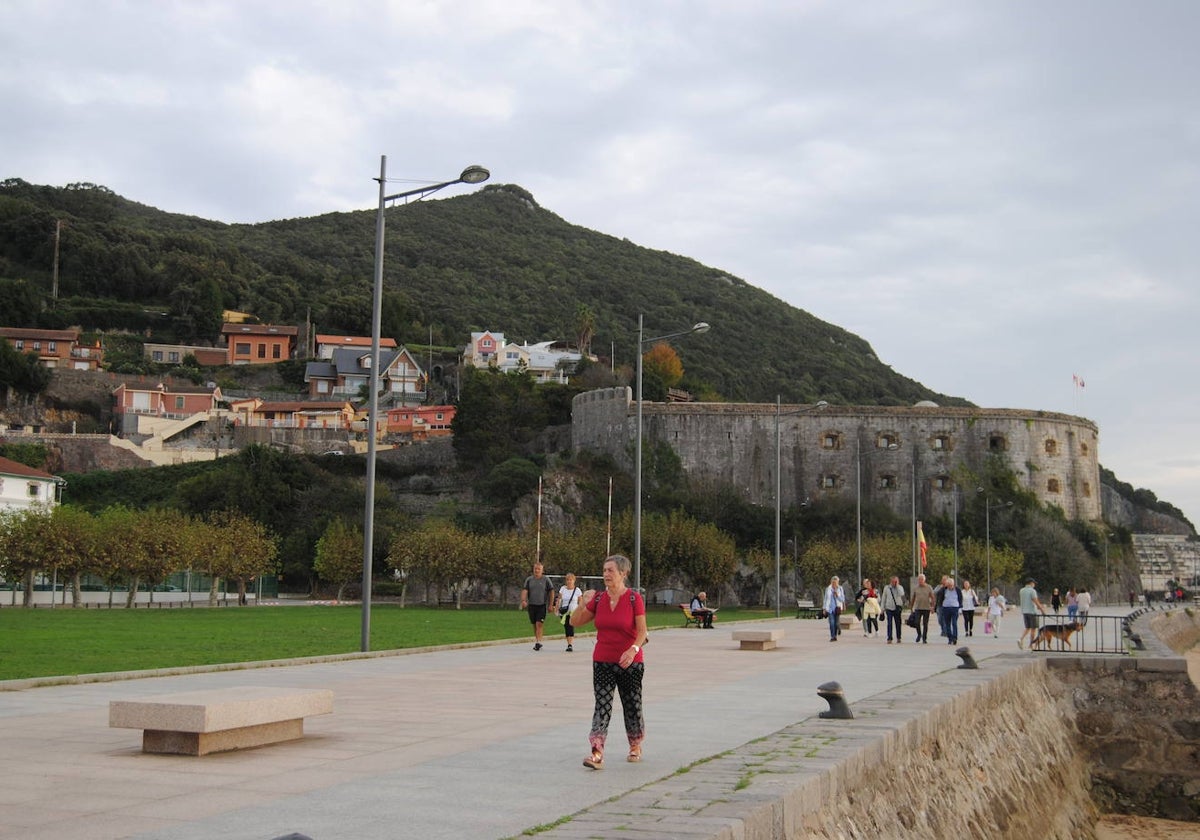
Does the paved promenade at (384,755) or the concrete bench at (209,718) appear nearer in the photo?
the paved promenade at (384,755)

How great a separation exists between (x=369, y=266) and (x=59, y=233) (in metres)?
44.6

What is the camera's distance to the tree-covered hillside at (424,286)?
125750mm

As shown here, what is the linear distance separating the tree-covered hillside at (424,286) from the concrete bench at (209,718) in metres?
104

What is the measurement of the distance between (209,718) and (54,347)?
351 ft

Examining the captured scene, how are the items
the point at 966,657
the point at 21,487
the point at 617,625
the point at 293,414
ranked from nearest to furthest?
the point at 617,625, the point at 966,657, the point at 21,487, the point at 293,414

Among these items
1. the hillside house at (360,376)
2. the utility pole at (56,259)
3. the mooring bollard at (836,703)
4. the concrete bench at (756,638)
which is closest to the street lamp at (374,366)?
the concrete bench at (756,638)

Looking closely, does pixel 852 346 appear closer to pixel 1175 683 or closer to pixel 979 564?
pixel 979 564

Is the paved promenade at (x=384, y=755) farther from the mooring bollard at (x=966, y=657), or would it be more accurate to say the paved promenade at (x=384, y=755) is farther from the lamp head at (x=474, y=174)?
the lamp head at (x=474, y=174)

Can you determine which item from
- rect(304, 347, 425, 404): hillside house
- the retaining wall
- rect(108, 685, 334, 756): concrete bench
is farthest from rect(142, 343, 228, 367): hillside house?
rect(108, 685, 334, 756): concrete bench

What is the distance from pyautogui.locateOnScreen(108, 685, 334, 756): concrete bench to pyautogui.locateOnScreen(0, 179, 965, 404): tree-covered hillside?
343 ft

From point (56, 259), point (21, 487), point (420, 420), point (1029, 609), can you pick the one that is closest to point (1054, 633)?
point (1029, 609)

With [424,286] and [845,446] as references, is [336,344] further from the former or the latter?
[845,446]

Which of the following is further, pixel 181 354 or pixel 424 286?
pixel 424 286

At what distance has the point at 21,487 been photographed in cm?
6669
